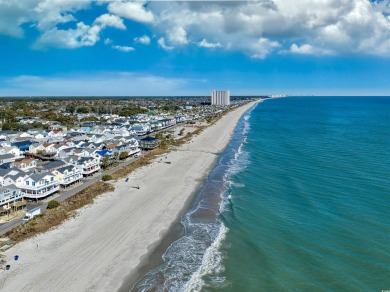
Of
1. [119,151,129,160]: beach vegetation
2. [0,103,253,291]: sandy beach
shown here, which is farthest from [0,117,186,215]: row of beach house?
[0,103,253,291]: sandy beach

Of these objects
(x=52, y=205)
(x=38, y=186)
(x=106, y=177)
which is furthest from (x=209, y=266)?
(x=106, y=177)

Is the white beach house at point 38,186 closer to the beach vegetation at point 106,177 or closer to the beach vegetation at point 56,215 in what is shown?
the beach vegetation at point 56,215

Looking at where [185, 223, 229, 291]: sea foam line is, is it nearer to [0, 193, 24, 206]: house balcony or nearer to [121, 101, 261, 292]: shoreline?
[121, 101, 261, 292]: shoreline

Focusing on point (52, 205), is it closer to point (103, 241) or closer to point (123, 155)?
point (103, 241)

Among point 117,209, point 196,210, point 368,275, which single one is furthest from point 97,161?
point 368,275

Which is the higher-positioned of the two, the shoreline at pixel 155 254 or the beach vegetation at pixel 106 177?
the beach vegetation at pixel 106 177

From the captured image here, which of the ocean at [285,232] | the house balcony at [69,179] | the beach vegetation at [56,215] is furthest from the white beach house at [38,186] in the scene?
the ocean at [285,232]

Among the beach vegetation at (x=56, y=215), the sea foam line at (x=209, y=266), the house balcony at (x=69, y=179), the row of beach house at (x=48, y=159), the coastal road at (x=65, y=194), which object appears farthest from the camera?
the house balcony at (x=69, y=179)

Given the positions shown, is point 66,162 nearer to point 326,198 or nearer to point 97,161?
point 97,161
